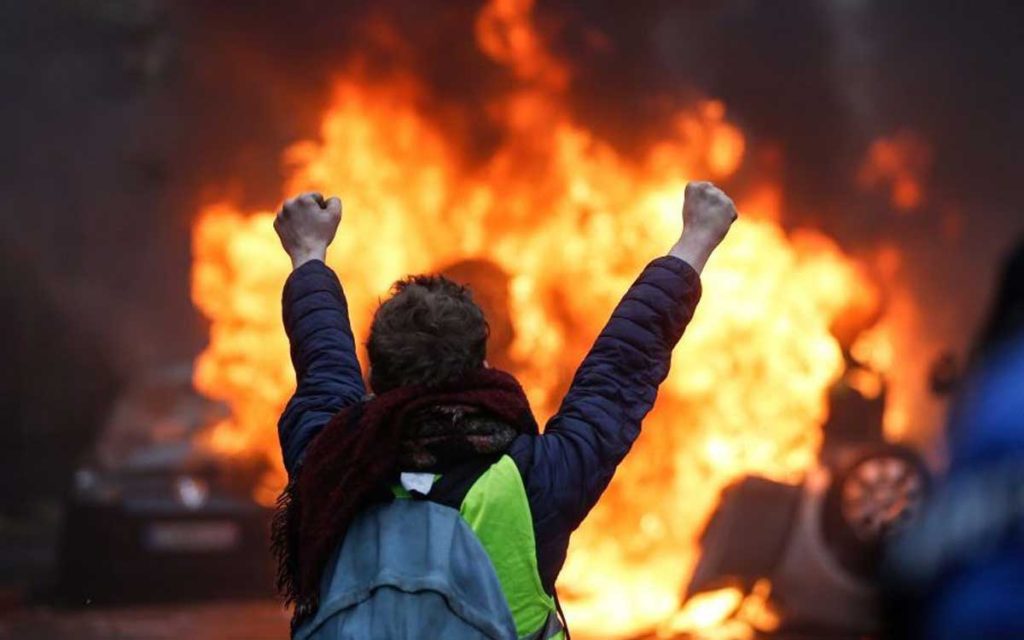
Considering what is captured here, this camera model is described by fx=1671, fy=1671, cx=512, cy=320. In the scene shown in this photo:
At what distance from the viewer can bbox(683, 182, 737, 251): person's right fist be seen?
3.07m

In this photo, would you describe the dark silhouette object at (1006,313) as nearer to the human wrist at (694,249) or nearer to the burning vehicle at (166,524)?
the human wrist at (694,249)

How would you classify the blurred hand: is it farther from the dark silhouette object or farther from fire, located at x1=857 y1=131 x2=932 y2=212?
fire, located at x1=857 y1=131 x2=932 y2=212

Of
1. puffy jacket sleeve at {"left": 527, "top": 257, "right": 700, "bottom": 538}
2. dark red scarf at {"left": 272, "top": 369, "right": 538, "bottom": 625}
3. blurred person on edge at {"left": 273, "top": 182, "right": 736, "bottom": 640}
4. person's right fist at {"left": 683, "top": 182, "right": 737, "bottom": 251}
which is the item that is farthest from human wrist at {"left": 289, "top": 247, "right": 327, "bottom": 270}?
person's right fist at {"left": 683, "top": 182, "right": 737, "bottom": 251}

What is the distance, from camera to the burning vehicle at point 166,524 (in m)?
9.24

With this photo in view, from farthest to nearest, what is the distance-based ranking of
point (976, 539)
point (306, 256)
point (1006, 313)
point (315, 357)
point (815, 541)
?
point (815, 541) < point (306, 256) < point (315, 357) < point (1006, 313) < point (976, 539)

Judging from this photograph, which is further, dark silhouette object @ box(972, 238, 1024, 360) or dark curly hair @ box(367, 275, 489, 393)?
dark curly hair @ box(367, 275, 489, 393)

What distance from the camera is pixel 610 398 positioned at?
9.52ft

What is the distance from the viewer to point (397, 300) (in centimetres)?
283

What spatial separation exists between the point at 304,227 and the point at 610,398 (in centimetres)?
71

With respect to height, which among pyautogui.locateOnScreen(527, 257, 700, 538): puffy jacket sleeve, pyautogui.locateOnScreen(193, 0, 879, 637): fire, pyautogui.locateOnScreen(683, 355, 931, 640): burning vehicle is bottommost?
pyautogui.locateOnScreen(527, 257, 700, 538): puffy jacket sleeve

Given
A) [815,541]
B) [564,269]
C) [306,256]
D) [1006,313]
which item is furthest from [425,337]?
[564,269]

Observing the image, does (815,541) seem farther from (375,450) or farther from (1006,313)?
(1006,313)

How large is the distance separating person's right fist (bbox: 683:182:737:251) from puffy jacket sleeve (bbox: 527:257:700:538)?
0.31ft

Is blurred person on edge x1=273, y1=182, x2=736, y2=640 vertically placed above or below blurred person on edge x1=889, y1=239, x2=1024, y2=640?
above
